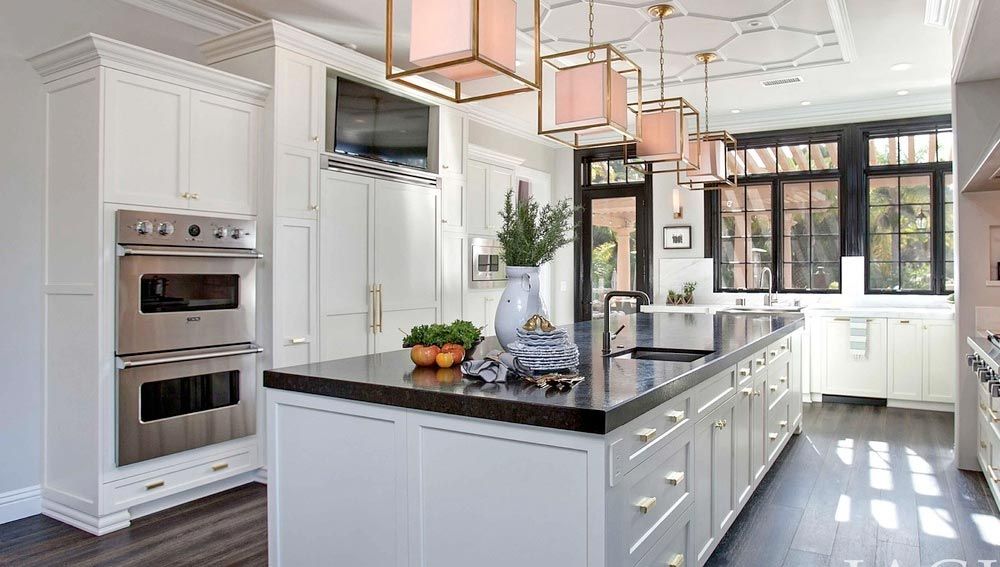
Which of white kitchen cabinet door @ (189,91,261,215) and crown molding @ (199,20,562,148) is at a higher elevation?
crown molding @ (199,20,562,148)

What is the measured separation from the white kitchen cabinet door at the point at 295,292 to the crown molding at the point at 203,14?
1415 millimetres

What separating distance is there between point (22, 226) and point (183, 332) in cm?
99

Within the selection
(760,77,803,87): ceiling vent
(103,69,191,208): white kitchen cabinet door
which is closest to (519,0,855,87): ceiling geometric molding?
(760,77,803,87): ceiling vent

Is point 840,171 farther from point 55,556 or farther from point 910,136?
point 55,556

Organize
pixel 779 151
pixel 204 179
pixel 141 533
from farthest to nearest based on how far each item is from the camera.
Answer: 1. pixel 779 151
2. pixel 204 179
3. pixel 141 533

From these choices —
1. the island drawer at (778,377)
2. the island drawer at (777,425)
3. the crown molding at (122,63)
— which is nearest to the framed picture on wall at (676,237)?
the island drawer at (778,377)

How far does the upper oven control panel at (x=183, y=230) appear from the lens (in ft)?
11.3

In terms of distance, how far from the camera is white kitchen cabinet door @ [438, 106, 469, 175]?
216 inches

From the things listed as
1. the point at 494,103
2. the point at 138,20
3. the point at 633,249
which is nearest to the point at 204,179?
the point at 138,20

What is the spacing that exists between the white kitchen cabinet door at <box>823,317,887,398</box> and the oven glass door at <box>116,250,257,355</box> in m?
5.29

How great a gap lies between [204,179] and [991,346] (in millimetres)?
4246

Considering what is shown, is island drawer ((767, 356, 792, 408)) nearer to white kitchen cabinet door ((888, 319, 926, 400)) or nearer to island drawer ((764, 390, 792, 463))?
island drawer ((764, 390, 792, 463))

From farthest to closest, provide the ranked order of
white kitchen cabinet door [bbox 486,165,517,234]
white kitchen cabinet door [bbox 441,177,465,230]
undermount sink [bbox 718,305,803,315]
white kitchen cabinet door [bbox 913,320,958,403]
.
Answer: white kitchen cabinet door [bbox 486,165,517,234] < undermount sink [bbox 718,305,803,315] < white kitchen cabinet door [bbox 913,320,958,403] < white kitchen cabinet door [bbox 441,177,465,230]

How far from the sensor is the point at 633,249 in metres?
8.12
